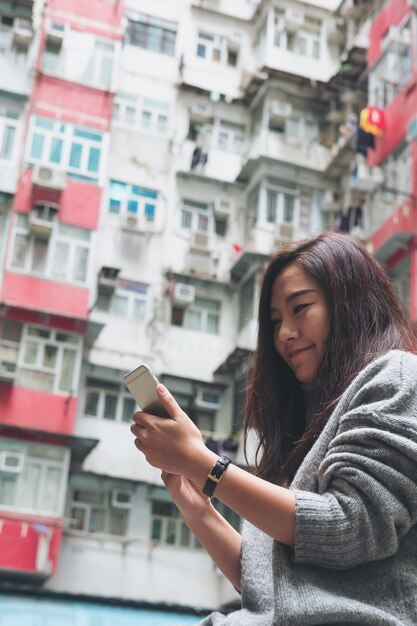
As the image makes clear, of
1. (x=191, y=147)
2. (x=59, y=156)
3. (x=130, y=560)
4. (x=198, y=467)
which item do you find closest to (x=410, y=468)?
(x=198, y=467)

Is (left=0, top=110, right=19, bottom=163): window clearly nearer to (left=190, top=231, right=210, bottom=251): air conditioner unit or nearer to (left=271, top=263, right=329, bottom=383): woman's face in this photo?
(left=190, top=231, right=210, bottom=251): air conditioner unit

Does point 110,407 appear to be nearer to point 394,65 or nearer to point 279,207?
point 279,207

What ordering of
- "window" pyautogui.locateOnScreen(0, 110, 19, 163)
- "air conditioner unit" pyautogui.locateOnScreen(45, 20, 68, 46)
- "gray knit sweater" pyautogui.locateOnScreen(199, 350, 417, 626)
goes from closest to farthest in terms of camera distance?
"gray knit sweater" pyautogui.locateOnScreen(199, 350, 417, 626)
"window" pyautogui.locateOnScreen(0, 110, 19, 163)
"air conditioner unit" pyautogui.locateOnScreen(45, 20, 68, 46)

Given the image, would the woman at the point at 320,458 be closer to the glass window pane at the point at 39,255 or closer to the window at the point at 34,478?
the window at the point at 34,478

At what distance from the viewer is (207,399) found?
745 cm

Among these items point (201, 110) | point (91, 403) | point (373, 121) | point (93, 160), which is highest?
point (201, 110)

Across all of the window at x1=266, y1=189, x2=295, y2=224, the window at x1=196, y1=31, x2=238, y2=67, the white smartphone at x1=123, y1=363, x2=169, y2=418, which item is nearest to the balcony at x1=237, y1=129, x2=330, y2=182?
the window at x1=266, y1=189, x2=295, y2=224

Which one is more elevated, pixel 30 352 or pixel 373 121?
pixel 373 121

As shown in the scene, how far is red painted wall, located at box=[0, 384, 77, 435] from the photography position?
6.71m

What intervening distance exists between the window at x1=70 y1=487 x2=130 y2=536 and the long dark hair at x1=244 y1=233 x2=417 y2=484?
5.95 meters

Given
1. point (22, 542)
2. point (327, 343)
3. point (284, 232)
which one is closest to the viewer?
point (327, 343)

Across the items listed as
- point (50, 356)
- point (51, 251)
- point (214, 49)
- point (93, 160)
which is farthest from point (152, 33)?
point (50, 356)

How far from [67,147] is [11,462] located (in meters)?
2.64

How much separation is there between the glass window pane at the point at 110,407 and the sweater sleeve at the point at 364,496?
6386mm
